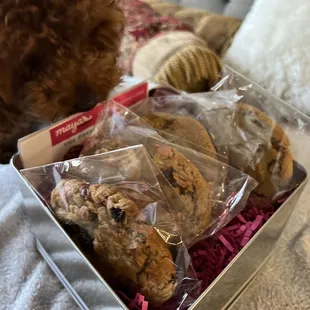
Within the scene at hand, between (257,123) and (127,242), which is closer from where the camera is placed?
(127,242)

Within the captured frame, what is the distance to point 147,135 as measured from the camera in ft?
→ 2.59

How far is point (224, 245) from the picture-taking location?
0.74m

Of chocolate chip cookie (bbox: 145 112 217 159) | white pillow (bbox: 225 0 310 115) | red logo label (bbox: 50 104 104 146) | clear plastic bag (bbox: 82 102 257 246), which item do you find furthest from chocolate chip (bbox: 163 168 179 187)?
white pillow (bbox: 225 0 310 115)

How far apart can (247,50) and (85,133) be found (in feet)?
1.77

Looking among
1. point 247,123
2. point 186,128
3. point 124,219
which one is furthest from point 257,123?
point 124,219

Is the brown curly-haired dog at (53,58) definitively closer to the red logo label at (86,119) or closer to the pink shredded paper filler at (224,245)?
the red logo label at (86,119)

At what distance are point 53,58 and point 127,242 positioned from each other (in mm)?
391

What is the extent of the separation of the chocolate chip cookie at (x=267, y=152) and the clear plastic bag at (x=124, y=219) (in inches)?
8.7

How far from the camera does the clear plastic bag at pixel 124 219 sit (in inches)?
24.2

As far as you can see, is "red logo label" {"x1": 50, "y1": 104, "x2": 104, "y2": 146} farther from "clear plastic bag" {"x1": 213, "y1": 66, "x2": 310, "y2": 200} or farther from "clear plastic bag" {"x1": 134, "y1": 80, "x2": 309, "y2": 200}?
"clear plastic bag" {"x1": 213, "y1": 66, "x2": 310, "y2": 200}

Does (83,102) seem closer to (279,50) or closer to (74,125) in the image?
(74,125)

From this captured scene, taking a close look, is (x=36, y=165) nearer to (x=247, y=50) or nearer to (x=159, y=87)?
(x=159, y=87)

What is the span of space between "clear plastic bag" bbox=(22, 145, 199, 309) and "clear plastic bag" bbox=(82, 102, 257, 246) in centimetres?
3

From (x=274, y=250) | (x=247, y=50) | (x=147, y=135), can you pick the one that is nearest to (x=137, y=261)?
(x=147, y=135)
